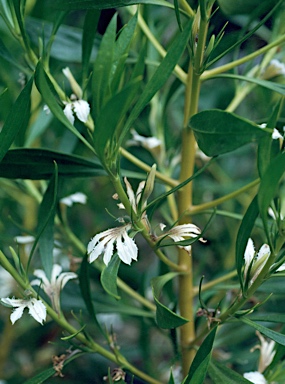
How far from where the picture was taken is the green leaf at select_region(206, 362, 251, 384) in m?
0.56

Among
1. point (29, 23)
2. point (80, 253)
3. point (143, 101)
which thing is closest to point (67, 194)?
point (80, 253)

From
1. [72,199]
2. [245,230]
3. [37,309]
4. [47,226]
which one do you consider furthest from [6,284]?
[245,230]

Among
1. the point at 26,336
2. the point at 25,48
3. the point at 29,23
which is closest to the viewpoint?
the point at 25,48

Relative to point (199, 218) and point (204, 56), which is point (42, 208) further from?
point (199, 218)

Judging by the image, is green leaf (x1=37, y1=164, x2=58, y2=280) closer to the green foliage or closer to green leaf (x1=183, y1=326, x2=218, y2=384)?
the green foliage

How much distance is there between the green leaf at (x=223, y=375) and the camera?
1.85 feet

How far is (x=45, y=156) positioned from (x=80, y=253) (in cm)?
23

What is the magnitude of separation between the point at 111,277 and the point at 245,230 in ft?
0.41

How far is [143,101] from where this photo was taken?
0.48 meters

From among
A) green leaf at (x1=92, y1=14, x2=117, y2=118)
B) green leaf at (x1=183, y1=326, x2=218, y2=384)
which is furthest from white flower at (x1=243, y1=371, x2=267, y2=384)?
green leaf at (x1=92, y1=14, x2=117, y2=118)

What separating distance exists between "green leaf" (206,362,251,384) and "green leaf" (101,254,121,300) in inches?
6.8

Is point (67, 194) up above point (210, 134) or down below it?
below

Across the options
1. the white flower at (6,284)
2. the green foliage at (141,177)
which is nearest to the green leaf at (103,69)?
the green foliage at (141,177)

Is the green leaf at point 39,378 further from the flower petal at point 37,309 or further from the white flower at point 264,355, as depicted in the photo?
the white flower at point 264,355
